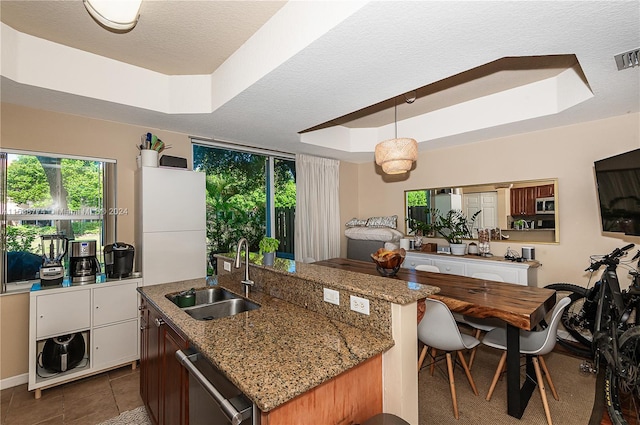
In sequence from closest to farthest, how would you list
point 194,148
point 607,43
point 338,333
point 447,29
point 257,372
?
point 257,372 → point 338,333 → point 447,29 → point 607,43 → point 194,148

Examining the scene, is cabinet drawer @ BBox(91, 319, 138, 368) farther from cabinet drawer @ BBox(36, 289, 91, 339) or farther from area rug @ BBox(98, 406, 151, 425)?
area rug @ BBox(98, 406, 151, 425)

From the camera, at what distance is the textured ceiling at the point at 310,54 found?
1.59m

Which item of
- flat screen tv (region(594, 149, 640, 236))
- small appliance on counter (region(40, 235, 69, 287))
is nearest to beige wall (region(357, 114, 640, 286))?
flat screen tv (region(594, 149, 640, 236))

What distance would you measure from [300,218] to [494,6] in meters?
3.54

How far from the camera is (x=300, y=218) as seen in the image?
4.61 metres

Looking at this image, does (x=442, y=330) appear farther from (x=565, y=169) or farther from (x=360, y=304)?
(x=565, y=169)

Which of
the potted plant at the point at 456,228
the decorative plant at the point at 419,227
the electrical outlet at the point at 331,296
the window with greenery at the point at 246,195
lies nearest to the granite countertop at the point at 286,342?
the electrical outlet at the point at 331,296

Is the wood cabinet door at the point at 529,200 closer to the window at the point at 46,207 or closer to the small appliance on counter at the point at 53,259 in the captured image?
the window at the point at 46,207

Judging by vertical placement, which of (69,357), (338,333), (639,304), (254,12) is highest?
(254,12)

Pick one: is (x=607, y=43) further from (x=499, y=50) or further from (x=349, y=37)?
(x=349, y=37)

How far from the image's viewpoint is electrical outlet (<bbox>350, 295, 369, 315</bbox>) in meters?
1.42

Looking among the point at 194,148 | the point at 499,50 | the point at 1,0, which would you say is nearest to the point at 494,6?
the point at 499,50

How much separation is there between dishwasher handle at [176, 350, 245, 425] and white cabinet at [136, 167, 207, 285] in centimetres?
200

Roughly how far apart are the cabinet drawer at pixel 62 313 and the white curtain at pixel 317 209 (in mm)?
2602
